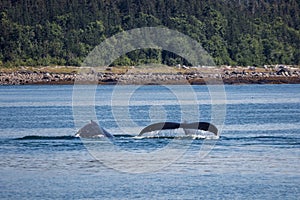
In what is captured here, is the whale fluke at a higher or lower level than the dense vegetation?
higher

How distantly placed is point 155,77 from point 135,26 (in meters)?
25.8

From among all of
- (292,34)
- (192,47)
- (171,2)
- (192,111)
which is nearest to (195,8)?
(171,2)

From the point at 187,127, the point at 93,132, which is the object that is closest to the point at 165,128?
the point at 187,127

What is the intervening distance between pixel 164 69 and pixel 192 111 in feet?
213

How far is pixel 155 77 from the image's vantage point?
128 metres

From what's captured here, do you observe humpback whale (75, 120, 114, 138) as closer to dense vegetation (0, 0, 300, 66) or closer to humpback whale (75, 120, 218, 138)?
humpback whale (75, 120, 218, 138)

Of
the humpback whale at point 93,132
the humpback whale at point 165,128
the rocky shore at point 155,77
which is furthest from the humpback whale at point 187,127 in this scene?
the rocky shore at point 155,77

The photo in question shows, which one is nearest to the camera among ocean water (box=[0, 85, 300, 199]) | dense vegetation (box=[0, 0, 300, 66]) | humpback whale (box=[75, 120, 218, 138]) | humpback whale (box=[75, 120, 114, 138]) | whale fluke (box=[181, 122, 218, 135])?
ocean water (box=[0, 85, 300, 199])

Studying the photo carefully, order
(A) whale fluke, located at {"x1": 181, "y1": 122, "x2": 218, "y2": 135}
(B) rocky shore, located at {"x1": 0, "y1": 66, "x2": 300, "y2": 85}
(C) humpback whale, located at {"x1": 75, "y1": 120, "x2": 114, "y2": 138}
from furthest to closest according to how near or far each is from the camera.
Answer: (B) rocky shore, located at {"x1": 0, "y1": 66, "x2": 300, "y2": 85}
(C) humpback whale, located at {"x1": 75, "y1": 120, "x2": 114, "y2": 138}
(A) whale fluke, located at {"x1": 181, "y1": 122, "x2": 218, "y2": 135}

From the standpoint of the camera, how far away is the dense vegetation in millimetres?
138625

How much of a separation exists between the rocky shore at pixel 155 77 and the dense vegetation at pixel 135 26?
20.1 ft

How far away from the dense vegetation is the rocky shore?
611 cm

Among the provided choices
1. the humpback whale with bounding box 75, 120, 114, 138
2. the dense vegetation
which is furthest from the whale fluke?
the dense vegetation

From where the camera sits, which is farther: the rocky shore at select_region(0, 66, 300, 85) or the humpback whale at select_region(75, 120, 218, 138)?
the rocky shore at select_region(0, 66, 300, 85)
